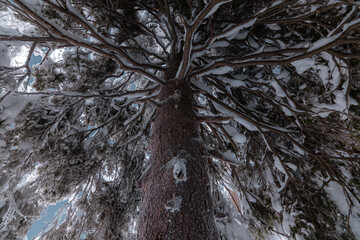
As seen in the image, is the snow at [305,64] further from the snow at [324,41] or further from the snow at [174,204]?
the snow at [174,204]

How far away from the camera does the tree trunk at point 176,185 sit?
4.11 feet

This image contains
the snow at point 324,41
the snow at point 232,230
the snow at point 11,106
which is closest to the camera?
the snow at point 324,41

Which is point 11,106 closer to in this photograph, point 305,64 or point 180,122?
point 180,122

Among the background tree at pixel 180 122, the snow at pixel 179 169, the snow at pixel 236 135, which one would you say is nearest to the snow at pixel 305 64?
the background tree at pixel 180 122

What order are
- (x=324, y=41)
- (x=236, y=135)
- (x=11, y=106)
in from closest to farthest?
(x=324, y=41)
(x=11, y=106)
(x=236, y=135)

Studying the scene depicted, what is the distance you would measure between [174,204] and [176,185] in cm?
16

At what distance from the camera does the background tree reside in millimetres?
→ 1673

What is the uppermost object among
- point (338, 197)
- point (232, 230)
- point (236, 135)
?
point (236, 135)

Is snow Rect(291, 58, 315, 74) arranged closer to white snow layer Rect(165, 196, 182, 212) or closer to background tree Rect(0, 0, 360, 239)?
background tree Rect(0, 0, 360, 239)

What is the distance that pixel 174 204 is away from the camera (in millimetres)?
1320

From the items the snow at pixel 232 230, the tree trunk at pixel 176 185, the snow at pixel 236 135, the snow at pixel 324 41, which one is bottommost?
the snow at pixel 232 230

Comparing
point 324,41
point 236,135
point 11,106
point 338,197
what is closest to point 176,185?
point 236,135

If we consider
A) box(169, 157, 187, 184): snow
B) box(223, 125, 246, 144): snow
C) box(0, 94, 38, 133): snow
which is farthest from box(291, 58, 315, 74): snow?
box(0, 94, 38, 133): snow

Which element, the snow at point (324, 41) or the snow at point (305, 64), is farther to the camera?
the snow at point (305, 64)
